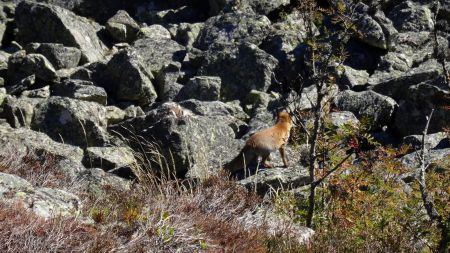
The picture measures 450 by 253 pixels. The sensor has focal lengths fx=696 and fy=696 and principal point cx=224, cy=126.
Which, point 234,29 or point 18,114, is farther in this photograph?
point 234,29

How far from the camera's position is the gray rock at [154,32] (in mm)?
32750

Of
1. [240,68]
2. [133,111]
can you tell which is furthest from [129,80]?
[240,68]

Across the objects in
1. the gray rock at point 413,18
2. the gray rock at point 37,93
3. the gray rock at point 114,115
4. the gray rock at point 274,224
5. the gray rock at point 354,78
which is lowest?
the gray rock at point 114,115

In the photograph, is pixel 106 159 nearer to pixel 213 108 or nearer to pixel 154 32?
pixel 213 108

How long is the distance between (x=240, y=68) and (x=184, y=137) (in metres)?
10.9

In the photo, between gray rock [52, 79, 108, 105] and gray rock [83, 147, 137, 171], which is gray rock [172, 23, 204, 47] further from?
gray rock [83, 147, 137, 171]

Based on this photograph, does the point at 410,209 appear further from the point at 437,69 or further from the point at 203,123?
the point at 437,69

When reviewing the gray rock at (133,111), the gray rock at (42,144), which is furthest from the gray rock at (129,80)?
the gray rock at (42,144)

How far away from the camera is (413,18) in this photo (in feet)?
99.8

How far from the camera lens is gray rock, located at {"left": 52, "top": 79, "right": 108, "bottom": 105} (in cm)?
2531

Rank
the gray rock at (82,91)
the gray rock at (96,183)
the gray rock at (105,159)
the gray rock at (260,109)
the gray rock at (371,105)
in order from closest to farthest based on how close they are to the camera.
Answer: the gray rock at (96,183), the gray rock at (105,159), the gray rock at (260,109), the gray rock at (371,105), the gray rock at (82,91)

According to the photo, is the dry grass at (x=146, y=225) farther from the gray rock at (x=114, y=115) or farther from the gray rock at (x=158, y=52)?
the gray rock at (x=158, y=52)

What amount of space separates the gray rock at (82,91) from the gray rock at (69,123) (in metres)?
3.54

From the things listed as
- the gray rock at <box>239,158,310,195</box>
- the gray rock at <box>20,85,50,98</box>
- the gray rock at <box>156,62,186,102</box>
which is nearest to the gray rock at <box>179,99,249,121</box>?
the gray rock at <box>156,62,186,102</box>
